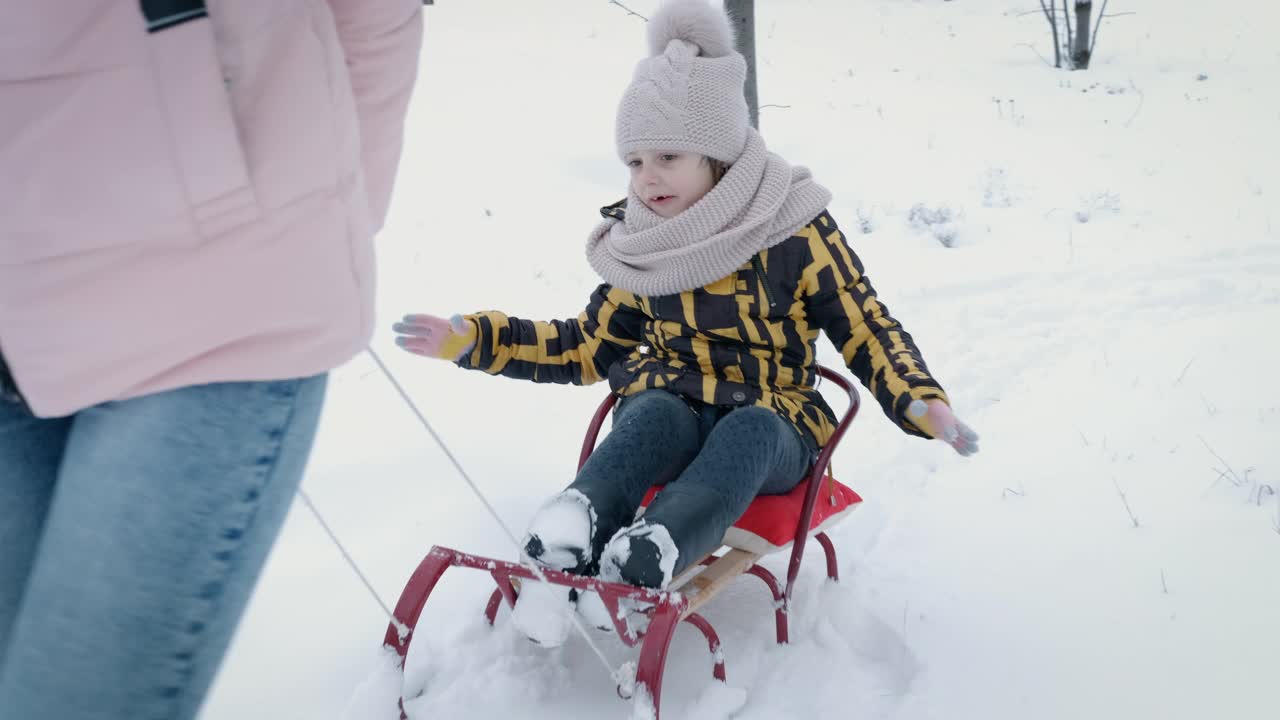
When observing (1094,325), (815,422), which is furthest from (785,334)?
(1094,325)

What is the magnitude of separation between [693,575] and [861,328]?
2.32 ft

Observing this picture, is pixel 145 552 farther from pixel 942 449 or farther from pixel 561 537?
pixel 942 449

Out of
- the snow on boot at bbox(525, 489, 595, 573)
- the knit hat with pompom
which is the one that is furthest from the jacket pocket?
the knit hat with pompom

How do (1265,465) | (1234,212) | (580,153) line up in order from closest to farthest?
(1265,465) < (1234,212) < (580,153)

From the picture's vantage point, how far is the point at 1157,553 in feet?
8.32

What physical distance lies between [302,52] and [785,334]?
5.43 feet

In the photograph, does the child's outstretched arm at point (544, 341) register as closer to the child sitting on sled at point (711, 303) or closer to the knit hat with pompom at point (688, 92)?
the child sitting on sled at point (711, 303)

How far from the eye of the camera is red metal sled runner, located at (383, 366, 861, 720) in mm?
1871

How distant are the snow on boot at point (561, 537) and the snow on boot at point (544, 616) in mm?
54

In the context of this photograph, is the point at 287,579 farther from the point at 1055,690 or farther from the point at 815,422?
the point at 1055,690

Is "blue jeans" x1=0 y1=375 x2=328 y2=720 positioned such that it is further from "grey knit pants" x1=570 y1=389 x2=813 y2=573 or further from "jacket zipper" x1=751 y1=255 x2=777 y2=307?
"jacket zipper" x1=751 y1=255 x2=777 y2=307

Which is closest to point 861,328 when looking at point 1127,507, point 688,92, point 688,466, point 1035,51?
point 688,466

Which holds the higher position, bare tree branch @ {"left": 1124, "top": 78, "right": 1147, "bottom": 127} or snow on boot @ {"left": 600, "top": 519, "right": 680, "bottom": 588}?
snow on boot @ {"left": 600, "top": 519, "right": 680, "bottom": 588}

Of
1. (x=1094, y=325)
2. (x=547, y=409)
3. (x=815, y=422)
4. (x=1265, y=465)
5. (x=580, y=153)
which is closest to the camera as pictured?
(x=815, y=422)
